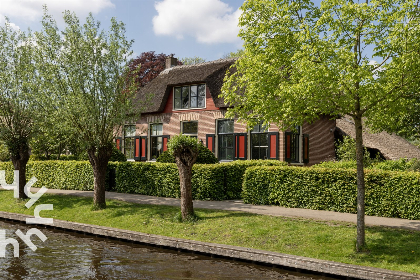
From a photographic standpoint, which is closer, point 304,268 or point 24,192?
point 304,268

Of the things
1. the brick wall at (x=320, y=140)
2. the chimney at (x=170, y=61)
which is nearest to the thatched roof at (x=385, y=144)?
the brick wall at (x=320, y=140)

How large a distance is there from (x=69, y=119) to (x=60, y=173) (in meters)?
6.61

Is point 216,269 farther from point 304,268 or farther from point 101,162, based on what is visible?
point 101,162

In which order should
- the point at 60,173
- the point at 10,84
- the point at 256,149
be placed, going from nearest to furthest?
the point at 10,84 → the point at 60,173 → the point at 256,149

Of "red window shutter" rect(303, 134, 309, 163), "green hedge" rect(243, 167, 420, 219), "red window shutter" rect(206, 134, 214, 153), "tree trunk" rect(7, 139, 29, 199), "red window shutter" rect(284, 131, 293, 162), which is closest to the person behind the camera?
"green hedge" rect(243, 167, 420, 219)

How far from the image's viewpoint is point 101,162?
13906 millimetres

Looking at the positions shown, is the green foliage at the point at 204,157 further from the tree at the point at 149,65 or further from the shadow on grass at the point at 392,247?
the tree at the point at 149,65

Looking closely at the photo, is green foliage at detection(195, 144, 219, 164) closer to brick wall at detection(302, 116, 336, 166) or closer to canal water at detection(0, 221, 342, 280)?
canal water at detection(0, 221, 342, 280)

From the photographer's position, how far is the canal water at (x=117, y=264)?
25.1ft

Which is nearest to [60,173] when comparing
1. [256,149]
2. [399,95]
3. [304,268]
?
[256,149]

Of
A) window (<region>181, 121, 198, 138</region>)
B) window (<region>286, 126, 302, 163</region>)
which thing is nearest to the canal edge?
window (<region>286, 126, 302, 163</region>)

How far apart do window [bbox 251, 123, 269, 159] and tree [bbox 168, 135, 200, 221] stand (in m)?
9.73

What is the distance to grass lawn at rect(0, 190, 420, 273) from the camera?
8.24 m
